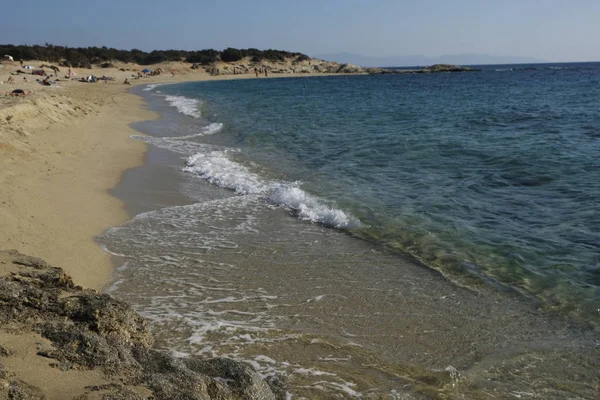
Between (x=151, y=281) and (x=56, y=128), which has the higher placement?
(x=56, y=128)

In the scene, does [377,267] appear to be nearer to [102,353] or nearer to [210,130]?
[102,353]

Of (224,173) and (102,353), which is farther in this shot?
(224,173)

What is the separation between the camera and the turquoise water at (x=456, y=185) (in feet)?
23.1

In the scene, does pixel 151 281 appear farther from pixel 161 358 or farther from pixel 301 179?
pixel 301 179

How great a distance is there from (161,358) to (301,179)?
8.73m

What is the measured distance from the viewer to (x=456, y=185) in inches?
449

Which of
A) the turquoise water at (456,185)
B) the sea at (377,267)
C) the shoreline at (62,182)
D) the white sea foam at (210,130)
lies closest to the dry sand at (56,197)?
the shoreline at (62,182)

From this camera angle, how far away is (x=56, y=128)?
1648 centimetres

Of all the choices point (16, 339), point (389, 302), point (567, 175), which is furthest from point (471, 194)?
point (16, 339)

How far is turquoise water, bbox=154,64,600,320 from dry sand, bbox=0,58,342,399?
2.81 metres

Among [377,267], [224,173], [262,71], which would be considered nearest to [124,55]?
[262,71]

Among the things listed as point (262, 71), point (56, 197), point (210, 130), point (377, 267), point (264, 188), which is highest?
point (262, 71)

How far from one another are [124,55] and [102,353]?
330ft

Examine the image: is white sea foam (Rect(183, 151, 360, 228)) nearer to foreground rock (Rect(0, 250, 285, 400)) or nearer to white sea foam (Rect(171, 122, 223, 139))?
white sea foam (Rect(171, 122, 223, 139))
